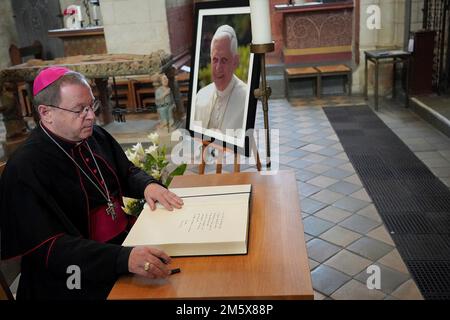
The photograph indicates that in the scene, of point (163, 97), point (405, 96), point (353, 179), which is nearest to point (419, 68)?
point (405, 96)

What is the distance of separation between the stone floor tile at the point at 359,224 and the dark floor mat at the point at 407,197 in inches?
4.6

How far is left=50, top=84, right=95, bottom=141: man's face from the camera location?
70.1 inches

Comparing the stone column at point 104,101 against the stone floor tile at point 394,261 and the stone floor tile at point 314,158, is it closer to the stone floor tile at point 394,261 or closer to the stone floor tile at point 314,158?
the stone floor tile at point 314,158

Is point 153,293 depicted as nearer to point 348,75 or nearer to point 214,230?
point 214,230

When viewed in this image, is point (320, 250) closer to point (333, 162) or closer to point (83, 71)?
point (333, 162)

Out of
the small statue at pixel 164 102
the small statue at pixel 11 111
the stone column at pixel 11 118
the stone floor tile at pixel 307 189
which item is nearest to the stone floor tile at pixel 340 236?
the stone floor tile at pixel 307 189

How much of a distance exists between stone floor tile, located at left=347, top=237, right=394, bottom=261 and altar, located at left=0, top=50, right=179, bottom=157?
325 cm

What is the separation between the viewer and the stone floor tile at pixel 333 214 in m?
3.63

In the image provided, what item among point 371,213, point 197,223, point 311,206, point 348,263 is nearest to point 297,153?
point 311,206

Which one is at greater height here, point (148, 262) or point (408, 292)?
point (148, 262)

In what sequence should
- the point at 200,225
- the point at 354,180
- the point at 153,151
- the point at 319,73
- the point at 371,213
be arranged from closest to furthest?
the point at 200,225, the point at 153,151, the point at 371,213, the point at 354,180, the point at 319,73

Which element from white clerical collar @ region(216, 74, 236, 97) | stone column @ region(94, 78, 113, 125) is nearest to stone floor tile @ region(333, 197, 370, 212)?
white clerical collar @ region(216, 74, 236, 97)

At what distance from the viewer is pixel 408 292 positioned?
2660 millimetres

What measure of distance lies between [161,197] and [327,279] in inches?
59.0
